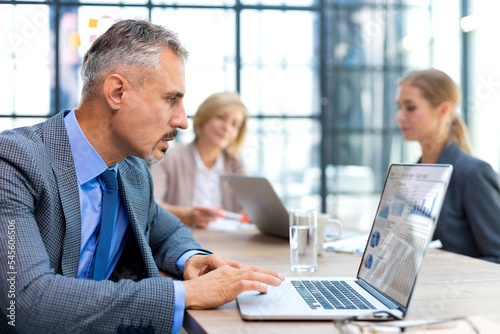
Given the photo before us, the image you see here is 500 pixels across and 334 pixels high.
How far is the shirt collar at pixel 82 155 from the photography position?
1.20 meters

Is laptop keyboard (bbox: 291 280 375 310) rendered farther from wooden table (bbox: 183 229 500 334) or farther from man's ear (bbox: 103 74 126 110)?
man's ear (bbox: 103 74 126 110)

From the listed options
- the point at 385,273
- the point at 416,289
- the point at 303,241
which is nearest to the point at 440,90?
the point at 303,241

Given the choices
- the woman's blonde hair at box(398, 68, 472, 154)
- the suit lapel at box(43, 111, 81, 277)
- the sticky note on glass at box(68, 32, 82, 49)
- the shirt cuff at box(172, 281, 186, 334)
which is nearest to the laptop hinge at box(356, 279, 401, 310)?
the shirt cuff at box(172, 281, 186, 334)

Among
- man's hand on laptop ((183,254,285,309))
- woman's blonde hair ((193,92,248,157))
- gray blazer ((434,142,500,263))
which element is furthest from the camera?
woman's blonde hair ((193,92,248,157))

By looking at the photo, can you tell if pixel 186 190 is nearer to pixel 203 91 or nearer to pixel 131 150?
pixel 131 150

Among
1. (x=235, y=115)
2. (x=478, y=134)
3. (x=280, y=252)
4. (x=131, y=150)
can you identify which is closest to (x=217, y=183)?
(x=235, y=115)

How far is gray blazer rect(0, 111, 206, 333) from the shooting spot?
86cm

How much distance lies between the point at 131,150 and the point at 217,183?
1723 millimetres

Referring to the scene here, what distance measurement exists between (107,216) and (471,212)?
4.64 ft

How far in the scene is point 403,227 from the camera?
3.17ft

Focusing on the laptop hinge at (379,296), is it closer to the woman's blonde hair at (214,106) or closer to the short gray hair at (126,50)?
Answer: the short gray hair at (126,50)

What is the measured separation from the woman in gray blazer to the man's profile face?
1259mm

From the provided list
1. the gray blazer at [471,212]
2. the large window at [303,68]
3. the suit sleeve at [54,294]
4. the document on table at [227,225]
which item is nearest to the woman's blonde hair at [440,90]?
the gray blazer at [471,212]

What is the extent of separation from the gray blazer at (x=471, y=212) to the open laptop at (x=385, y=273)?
97 centimetres
